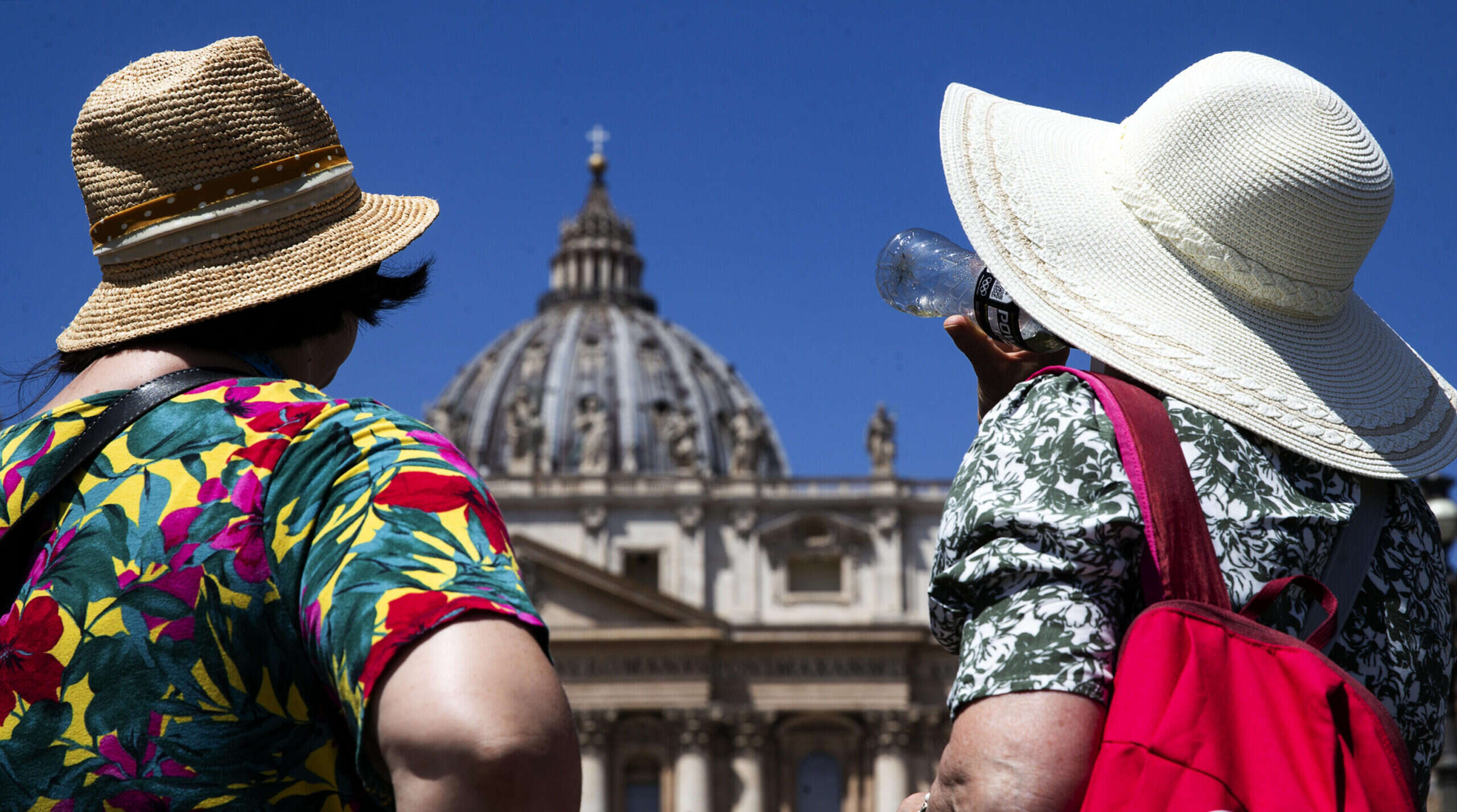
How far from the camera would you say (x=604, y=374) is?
6412 centimetres

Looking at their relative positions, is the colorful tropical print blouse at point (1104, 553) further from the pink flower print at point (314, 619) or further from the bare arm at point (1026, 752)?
the pink flower print at point (314, 619)

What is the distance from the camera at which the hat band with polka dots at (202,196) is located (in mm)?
1887

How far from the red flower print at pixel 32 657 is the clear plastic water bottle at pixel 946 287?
135 cm

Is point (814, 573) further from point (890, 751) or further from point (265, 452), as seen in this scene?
point (265, 452)

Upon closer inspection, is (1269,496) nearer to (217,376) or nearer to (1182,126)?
(1182,126)

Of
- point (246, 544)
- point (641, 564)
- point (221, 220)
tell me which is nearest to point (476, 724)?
point (246, 544)

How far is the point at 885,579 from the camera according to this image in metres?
39.4

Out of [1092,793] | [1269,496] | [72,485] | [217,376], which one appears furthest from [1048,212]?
[72,485]

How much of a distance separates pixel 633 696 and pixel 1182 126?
35882 millimetres

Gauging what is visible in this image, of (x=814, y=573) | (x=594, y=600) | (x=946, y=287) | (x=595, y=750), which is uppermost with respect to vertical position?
(x=946, y=287)

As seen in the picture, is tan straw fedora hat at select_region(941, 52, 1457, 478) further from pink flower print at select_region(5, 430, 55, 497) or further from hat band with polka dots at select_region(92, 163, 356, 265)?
pink flower print at select_region(5, 430, 55, 497)

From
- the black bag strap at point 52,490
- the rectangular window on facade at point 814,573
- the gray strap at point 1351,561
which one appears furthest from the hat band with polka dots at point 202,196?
the rectangular window on facade at point 814,573

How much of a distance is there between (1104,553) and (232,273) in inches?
40.0

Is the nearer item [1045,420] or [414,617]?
[414,617]
